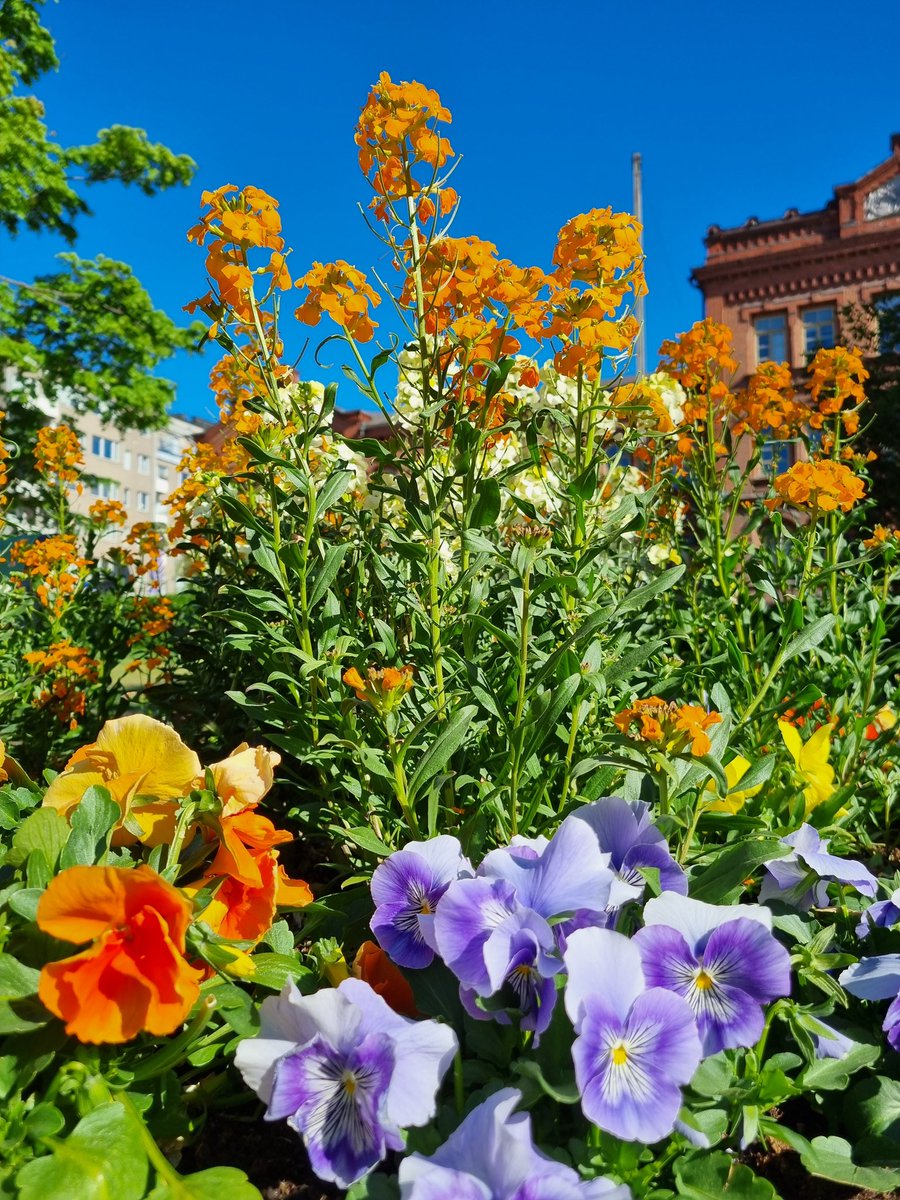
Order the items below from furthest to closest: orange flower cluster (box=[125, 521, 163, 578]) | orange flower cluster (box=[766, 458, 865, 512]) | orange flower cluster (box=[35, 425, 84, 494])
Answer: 1. orange flower cluster (box=[125, 521, 163, 578])
2. orange flower cluster (box=[35, 425, 84, 494])
3. orange flower cluster (box=[766, 458, 865, 512])

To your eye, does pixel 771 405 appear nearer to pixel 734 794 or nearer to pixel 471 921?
pixel 734 794

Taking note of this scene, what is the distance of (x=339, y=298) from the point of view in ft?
5.09

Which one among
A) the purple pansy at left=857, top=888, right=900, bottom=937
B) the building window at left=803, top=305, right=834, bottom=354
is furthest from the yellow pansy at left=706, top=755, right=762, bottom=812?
the building window at left=803, top=305, right=834, bottom=354

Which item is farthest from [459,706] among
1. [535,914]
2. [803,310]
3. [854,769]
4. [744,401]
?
[803,310]

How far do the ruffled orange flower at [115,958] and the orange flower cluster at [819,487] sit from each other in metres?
1.51

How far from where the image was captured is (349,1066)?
2.92 ft

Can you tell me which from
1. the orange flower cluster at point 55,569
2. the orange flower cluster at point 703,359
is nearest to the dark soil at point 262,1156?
the orange flower cluster at point 703,359

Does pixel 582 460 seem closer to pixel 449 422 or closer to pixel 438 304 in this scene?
pixel 449 422

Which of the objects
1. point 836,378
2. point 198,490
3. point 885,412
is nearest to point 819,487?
point 836,378

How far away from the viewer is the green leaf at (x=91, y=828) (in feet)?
3.48

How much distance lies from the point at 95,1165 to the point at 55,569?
9.68ft

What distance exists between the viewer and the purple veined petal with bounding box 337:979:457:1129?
0.86 m

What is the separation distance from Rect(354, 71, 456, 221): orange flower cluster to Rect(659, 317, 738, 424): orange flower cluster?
124 cm

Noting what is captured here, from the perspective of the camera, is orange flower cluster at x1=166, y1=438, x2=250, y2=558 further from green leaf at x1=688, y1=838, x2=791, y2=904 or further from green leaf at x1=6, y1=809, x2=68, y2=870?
green leaf at x1=688, y1=838, x2=791, y2=904
